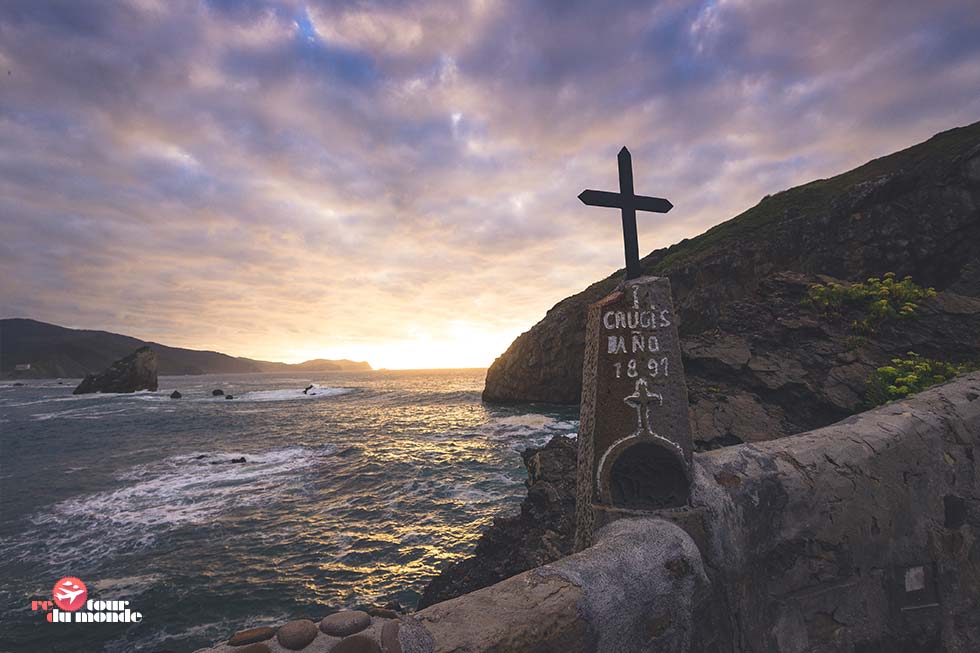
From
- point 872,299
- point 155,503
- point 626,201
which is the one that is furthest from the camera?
point 155,503

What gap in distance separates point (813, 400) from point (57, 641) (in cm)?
1919

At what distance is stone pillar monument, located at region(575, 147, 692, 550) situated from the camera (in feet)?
13.1

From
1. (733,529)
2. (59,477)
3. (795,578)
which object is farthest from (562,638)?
(59,477)

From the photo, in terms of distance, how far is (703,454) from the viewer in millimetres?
4113

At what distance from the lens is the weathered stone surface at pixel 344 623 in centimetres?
219

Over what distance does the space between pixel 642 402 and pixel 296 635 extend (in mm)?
3212

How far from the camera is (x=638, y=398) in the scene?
4.03 metres

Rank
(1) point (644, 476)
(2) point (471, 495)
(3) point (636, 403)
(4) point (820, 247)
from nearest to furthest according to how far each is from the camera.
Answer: (3) point (636, 403), (1) point (644, 476), (2) point (471, 495), (4) point (820, 247)

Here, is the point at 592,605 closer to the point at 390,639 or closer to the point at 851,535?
the point at 390,639

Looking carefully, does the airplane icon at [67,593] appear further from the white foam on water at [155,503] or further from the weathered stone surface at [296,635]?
the weathered stone surface at [296,635]

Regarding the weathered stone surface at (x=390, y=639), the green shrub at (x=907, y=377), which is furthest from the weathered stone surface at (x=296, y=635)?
the green shrub at (x=907, y=377)

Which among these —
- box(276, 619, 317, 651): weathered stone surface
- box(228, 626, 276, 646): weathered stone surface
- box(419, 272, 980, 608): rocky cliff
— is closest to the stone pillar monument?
box(276, 619, 317, 651): weathered stone surface

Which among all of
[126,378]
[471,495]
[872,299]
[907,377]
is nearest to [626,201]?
[907,377]

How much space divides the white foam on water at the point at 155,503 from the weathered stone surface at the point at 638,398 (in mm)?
17469
